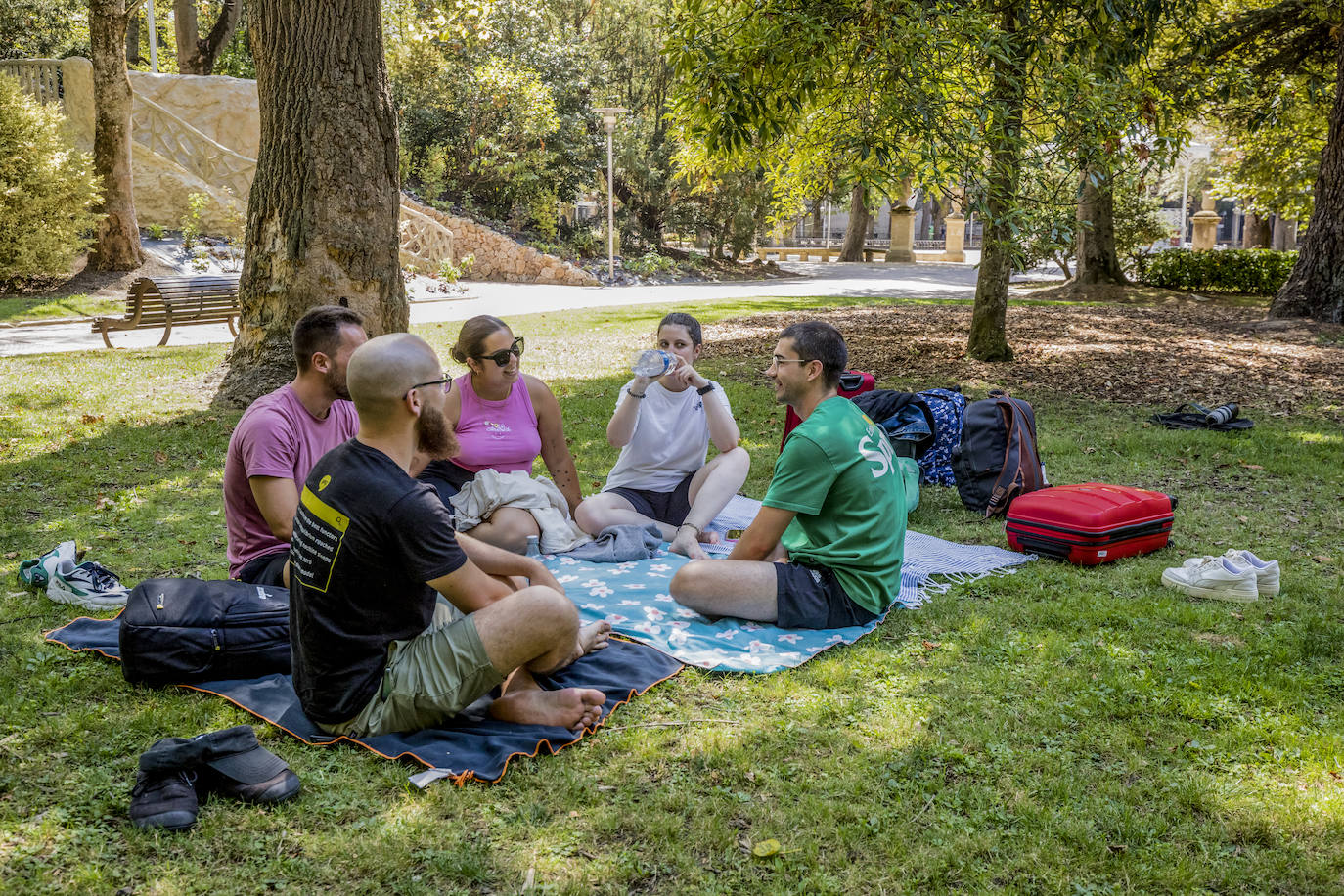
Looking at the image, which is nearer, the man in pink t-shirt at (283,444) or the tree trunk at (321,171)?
the man in pink t-shirt at (283,444)

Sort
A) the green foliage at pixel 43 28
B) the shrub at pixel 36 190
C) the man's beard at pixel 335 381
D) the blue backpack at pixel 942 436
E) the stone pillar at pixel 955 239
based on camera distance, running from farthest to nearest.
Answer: the stone pillar at pixel 955 239
the green foliage at pixel 43 28
the shrub at pixel 36 190
the blue backpack at pixel 942 436
the man's beard at pixel 335 381

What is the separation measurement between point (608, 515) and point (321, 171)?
4.44 m

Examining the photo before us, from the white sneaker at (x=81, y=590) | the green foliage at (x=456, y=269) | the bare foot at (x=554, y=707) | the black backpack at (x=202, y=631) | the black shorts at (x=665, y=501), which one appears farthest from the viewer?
the green foliage at (x=456, y=269)

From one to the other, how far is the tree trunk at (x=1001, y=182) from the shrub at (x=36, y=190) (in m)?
13.8

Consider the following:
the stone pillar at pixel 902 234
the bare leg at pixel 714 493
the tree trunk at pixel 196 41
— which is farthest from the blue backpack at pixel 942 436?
the stone pillar at pixel 902 234

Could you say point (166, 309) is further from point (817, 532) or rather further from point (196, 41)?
point (196, 41)

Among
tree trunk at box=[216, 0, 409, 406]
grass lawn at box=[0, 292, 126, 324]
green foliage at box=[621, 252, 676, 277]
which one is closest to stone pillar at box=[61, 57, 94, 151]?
grass lawn at box=[0, 292, 126, 324]

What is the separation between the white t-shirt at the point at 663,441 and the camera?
220 inches

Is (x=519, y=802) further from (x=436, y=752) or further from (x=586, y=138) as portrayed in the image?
(x=586, y=138)

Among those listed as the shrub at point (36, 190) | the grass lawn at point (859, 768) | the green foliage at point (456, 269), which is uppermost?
the shrub at point (36, 190)

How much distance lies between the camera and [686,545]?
17.5 feet

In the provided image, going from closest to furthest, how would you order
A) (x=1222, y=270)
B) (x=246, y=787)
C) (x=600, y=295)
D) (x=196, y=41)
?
(x=246, y=787) < (x=600, y=295) < (x=1222, y=270) < (x=196, y=41)

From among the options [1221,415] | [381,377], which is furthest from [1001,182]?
[381,377]

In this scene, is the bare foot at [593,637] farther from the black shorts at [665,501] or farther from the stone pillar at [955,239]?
the stone pillar at [955,239]
